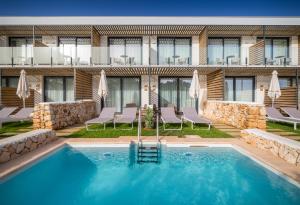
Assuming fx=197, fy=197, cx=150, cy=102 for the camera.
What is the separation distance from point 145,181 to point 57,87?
40.3ft

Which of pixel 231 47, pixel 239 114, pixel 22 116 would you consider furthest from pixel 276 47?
pixel 22 116

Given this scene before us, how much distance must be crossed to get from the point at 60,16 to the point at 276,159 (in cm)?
1297

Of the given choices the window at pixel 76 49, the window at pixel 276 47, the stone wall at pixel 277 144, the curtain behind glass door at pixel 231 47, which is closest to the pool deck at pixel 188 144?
the stone wall at pixel 277 144

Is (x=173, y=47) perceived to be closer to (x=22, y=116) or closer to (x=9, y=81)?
(x=22, y=116)

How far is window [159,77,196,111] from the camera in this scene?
14352mm

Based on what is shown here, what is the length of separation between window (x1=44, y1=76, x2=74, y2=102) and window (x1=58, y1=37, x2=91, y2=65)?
2.21 metres

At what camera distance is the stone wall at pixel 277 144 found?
411 centimetres

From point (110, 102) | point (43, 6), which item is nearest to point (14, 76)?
point (43, 6)

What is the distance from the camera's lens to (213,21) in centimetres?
1193

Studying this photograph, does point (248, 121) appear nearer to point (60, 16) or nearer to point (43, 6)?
point (60, 16)

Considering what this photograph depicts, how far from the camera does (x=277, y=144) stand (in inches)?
183

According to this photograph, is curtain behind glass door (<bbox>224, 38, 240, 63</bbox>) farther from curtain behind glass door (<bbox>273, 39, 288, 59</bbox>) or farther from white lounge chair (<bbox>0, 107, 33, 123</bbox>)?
white lounge chair (<bbox>0, 107, 33, 123</bbox>)

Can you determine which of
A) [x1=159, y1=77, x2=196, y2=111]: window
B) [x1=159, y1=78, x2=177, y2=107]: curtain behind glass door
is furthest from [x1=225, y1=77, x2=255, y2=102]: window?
[x1=159, y1=78, x2=177, y2=107]: curtain behind glass door

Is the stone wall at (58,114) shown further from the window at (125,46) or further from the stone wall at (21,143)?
the window at (125,46)
